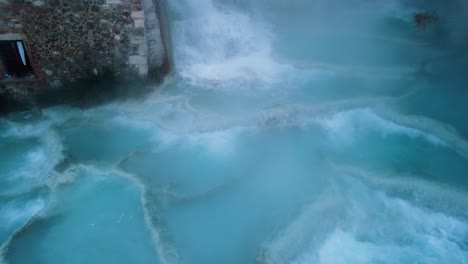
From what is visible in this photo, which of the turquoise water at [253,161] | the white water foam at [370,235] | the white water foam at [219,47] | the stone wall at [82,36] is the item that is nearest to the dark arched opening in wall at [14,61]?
the stone wall at [82,36]

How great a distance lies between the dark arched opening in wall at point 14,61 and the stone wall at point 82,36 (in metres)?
0.13

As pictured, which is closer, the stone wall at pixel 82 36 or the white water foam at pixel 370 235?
the white water foam at pixel 370 235

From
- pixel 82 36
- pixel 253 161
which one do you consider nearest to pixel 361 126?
pixel 253 161

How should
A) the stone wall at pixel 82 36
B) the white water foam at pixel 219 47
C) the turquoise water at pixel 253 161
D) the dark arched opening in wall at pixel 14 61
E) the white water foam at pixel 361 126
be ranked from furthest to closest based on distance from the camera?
the white water foam at pixel 219 47 < the white water foam at pixel 361 126 < the dark arched opening in wall at pixel 14 61 < the stone wall at pixel 82 36 < the turquoise water at pixel 253 161

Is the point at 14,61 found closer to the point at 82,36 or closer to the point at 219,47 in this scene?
the point at 82,36

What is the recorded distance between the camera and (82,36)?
661cm

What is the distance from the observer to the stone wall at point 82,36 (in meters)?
6.23

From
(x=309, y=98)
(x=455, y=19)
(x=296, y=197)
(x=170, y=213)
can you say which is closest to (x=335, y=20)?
(x=455, y=19)

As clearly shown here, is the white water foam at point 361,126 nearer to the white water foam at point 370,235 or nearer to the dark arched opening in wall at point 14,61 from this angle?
the white water foam at point 370,235

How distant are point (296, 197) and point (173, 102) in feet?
10.7

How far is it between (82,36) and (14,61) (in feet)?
4.46

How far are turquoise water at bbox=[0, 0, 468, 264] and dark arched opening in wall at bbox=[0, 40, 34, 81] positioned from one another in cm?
79

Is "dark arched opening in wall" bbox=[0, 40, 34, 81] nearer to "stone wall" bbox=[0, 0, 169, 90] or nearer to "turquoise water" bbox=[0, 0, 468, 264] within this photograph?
"stone wall" bbox=[0, 0, 169, 90]

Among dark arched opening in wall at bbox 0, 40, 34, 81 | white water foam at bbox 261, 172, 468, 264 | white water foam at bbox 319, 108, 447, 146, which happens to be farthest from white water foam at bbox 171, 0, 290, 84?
white water foam at bbox 261, 172, 468, 264
